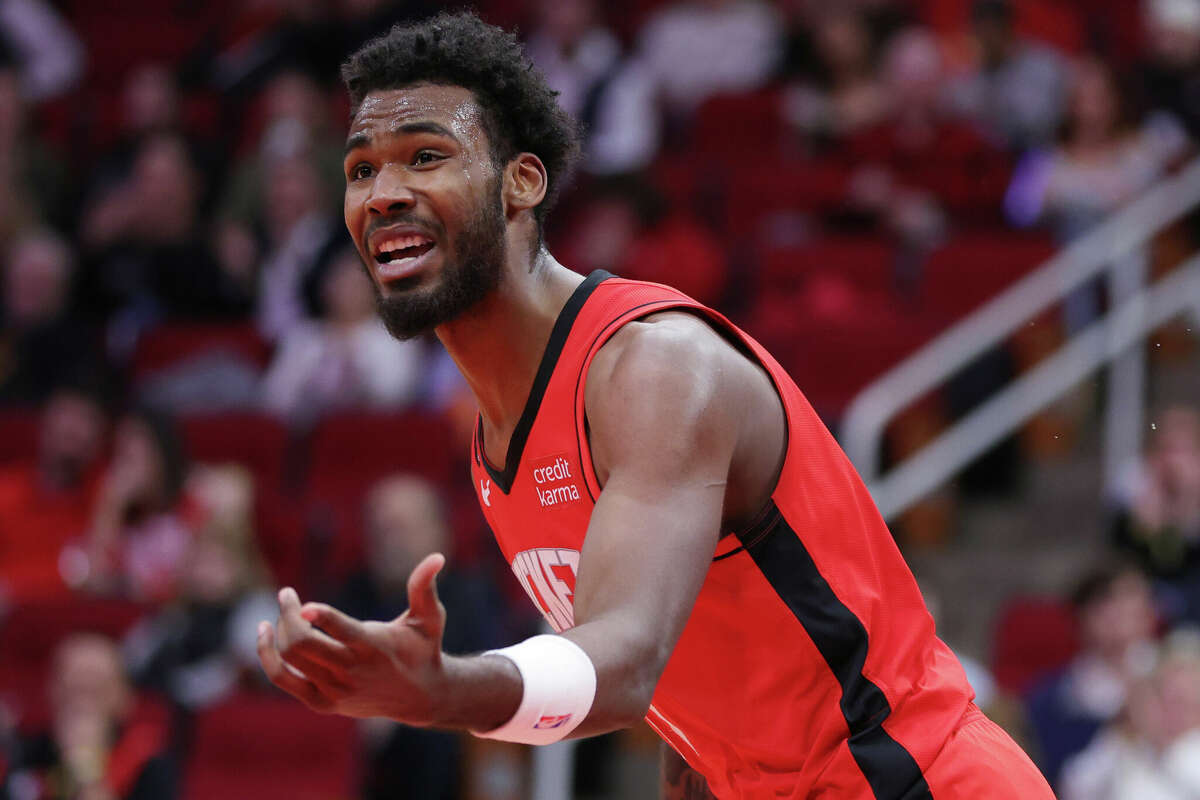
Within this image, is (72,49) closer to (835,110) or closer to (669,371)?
(835,110)

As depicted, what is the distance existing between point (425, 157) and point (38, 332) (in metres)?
7.65

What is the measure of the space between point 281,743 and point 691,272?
3.39 metres

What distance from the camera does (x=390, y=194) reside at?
293 cm

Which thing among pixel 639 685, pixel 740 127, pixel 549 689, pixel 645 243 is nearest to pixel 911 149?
pixel 740 127

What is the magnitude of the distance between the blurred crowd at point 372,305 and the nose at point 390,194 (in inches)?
167

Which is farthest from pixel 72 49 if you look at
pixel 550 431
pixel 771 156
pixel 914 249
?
pixel 550 431

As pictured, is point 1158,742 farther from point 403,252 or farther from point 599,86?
point 599,86

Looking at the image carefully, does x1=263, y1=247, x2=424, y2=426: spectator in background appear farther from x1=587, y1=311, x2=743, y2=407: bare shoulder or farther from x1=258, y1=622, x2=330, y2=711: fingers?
x1=258, y1=622, x2=330, y2=711: fingers

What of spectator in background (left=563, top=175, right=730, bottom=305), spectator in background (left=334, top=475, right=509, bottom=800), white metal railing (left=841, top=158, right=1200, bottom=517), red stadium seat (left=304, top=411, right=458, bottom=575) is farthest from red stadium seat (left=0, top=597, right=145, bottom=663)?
white metal railing (left=841, top=158, right=1200, bottom=517)

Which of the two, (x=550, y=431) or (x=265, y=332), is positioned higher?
(x=550, y=431)

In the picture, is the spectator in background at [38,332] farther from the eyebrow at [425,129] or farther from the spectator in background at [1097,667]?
the eyebrow at [425,129]

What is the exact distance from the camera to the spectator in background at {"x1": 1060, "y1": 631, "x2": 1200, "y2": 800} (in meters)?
6.16

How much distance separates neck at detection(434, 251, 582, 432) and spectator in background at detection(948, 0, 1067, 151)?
7257 mm

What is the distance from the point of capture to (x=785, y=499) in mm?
2965
